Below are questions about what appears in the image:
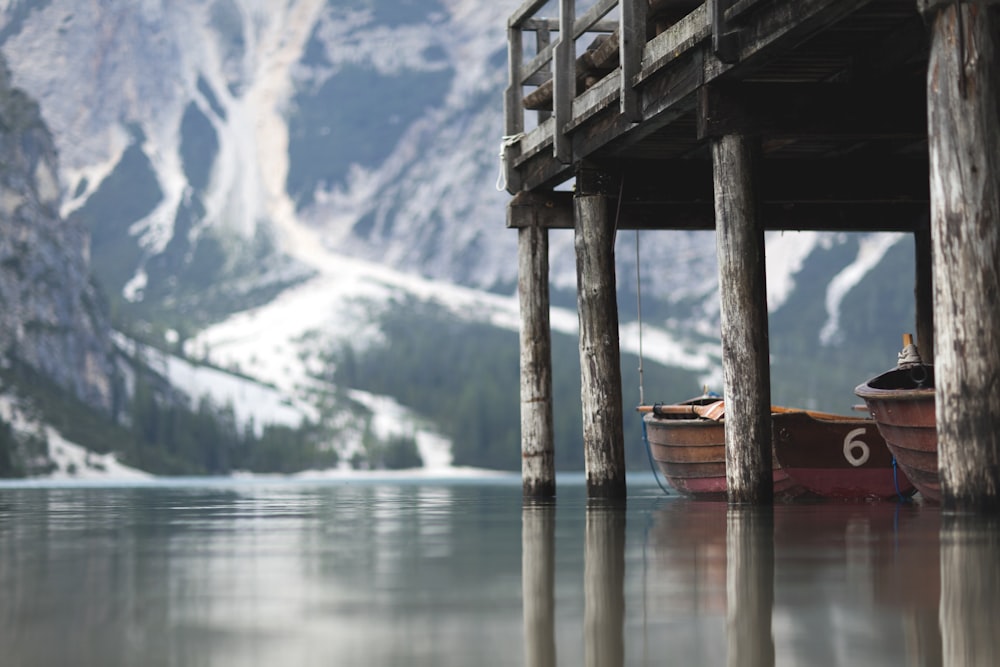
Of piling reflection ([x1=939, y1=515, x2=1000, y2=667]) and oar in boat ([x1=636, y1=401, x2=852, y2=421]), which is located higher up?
oar in boat ([x1=636, y1=401, x2=852, y2=421])

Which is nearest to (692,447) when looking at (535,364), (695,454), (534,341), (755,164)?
(695,454)

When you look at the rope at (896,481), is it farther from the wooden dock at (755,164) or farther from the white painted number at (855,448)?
the wooden dock at (755,164)

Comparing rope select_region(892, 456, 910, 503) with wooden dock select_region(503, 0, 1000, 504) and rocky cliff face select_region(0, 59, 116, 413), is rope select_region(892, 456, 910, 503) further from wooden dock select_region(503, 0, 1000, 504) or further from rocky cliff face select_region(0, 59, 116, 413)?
rocky cliff face select_region(0, 59, 116, 413)

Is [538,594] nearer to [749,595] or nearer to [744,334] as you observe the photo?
[749,595]

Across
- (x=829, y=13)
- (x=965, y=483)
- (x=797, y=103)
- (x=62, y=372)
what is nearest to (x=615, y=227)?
(x=797, y=103)

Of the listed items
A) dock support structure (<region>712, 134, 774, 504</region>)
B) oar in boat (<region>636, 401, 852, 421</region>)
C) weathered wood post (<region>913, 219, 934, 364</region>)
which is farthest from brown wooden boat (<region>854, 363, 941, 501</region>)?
weathered wood post (<region>913, 219, 934, 364</region>)

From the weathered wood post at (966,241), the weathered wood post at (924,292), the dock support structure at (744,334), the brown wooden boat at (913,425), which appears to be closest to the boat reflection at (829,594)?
the weathered wood post at (966,241)

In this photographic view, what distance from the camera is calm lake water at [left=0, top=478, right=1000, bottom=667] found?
432 cm

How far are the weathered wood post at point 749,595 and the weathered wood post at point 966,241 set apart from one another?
1295 mm

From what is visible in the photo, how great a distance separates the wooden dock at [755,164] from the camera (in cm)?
937

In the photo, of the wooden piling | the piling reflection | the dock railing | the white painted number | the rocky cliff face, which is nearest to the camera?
the piling reflection

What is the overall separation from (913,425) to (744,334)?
1955mm

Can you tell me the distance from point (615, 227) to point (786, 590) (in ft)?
40.6

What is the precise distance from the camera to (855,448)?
18.1 metres
